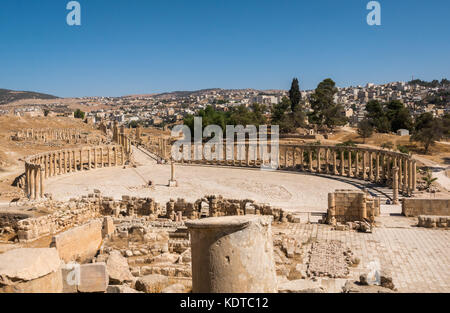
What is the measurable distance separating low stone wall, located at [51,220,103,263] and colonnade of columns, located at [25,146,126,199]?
18.8 m

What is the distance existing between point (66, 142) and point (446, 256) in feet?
200

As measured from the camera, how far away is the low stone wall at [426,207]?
24359 mm

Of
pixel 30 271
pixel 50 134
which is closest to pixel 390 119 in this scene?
pixel 50 134

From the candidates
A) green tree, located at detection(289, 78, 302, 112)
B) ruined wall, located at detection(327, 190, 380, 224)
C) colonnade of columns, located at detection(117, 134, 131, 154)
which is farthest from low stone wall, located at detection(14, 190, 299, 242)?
green tree, located at detection(289, 78, 302, 112)

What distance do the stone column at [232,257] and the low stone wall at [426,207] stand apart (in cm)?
1959

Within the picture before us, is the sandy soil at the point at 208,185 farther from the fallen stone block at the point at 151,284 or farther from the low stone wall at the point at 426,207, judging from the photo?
the fallen stone block at the point at 151,284

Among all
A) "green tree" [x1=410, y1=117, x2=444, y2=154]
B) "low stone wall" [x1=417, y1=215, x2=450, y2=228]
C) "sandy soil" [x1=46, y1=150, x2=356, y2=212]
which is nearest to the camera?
"low stone wall" [x1=417, y1=215, x2=450, y2=228]

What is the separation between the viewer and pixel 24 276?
7.25 meters

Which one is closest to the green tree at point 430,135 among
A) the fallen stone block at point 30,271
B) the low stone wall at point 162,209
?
the low stone wall at point 162,209

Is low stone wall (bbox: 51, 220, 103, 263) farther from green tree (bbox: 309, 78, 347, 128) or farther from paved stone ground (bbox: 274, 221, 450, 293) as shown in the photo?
green tree (bbox: 309, 78, 347, 128)

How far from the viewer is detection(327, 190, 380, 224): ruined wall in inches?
931

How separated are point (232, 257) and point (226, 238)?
1.14 feet
